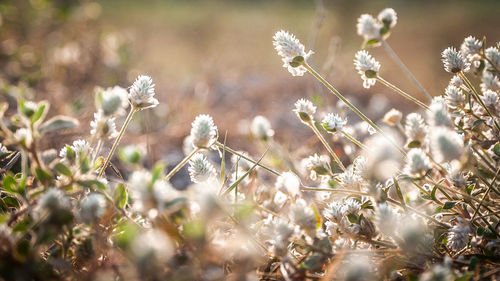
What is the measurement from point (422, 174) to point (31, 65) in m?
3.03

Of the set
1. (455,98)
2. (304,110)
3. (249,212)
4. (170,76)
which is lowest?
(170,76)

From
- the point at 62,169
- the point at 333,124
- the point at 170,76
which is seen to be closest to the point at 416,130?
the point at 333,124

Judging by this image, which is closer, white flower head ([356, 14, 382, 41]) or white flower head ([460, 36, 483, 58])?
white flower head ([356, 14, 382, 41])

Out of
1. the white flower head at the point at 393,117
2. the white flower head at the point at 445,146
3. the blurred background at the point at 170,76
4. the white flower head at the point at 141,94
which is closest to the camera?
the white flower head at the point at 445,146

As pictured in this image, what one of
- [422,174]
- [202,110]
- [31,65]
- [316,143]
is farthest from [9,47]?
[422,174]

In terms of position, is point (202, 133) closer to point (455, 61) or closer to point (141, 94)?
point (141, 94)

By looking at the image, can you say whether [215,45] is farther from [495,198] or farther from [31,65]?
[495,198]

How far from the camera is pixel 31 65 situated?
118 inches

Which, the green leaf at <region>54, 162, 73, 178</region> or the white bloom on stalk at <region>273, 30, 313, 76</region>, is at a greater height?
the white bloom on stalk at <region>273, 30, 313, 76</region>

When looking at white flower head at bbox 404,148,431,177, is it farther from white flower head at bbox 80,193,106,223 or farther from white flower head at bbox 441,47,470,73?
white flower head at bbox 80,193,106,223

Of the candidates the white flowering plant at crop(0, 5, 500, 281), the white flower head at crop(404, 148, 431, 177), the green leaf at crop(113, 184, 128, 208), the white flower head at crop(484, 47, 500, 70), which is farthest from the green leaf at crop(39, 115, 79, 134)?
the white flower head at crop(484, 47, 500, 70)

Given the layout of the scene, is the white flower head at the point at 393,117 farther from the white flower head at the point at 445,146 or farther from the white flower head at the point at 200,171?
the white flower head at the point at 200,171

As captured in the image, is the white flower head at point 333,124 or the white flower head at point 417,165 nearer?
the white flower head at point 417,165

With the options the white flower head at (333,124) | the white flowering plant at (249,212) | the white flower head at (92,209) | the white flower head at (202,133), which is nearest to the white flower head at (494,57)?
the white flowering plant at (249,212)
